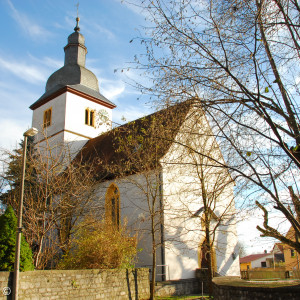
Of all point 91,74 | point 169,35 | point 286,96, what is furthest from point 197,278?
point 91,74

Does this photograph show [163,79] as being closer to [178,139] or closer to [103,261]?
[178,139]

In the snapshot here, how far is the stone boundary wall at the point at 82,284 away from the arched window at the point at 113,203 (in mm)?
4555

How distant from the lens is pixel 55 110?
25.0m

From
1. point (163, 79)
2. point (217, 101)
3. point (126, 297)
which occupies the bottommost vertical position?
point (126, 297)

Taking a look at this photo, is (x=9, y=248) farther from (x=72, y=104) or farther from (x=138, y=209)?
(x=72, y=104)

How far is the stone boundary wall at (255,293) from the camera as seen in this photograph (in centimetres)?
750

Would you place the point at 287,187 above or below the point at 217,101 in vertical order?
below

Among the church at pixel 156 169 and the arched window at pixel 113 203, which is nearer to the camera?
the church at pixel 156 169

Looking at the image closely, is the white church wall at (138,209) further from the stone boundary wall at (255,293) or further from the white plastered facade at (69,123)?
the white plastered facade at (69,123)

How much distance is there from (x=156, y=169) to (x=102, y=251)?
3.66m

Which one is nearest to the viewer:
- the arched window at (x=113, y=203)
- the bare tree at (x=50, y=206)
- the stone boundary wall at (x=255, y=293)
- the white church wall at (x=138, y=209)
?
the stone boundary wall at (x=255, y=293)

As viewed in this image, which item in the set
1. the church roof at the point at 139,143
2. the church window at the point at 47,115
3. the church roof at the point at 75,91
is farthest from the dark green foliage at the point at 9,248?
the church window at the point at 47,115

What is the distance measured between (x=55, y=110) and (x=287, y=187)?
21012mm

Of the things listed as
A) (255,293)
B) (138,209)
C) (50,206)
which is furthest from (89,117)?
(255,293)
